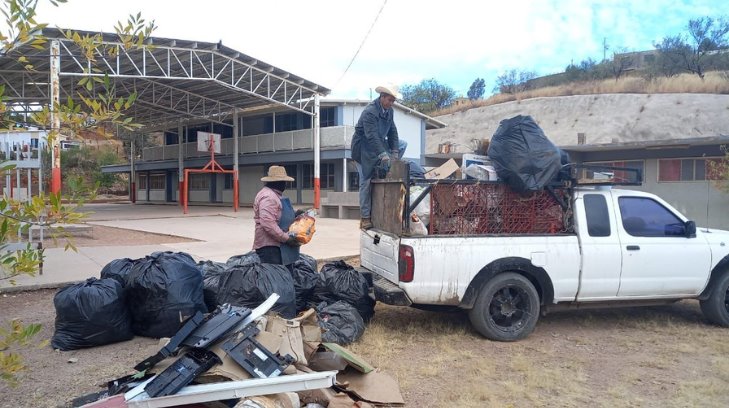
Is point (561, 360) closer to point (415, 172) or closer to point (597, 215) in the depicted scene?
point (597, 215)

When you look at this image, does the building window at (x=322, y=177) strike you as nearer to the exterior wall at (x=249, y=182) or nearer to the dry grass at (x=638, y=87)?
the exterior wall at (x=249, y=182)

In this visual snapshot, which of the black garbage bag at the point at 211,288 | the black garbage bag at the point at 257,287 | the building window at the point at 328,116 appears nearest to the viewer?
the black garbage bag at the point at 257,287

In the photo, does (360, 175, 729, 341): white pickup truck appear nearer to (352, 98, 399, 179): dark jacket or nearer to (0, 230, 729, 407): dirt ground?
(0, 230, 729, 407): dirt ground

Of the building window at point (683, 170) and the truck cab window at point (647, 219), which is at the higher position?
the building window at point (683, 170)

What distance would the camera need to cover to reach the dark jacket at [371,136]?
250 inches

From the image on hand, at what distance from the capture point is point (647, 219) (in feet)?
19.2

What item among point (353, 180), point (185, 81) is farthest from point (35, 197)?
point (353, 180)

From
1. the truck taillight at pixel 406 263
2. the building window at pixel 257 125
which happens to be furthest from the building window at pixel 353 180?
the truck taillight at pixel 406 263

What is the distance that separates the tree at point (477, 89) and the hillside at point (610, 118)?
21.4 meters

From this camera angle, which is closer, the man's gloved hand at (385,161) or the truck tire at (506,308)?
the truck tire at (506,308)

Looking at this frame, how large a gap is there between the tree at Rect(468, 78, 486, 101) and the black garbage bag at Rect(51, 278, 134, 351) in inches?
2501

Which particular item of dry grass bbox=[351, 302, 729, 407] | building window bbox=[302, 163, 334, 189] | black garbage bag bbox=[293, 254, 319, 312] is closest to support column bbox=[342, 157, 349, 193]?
building window bbox=[302, 163, 334, 189]

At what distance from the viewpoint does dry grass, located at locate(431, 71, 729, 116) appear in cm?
3562

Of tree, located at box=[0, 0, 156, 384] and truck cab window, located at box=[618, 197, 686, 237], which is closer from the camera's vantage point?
tree, located at box=[0, 0, 156, 384]
